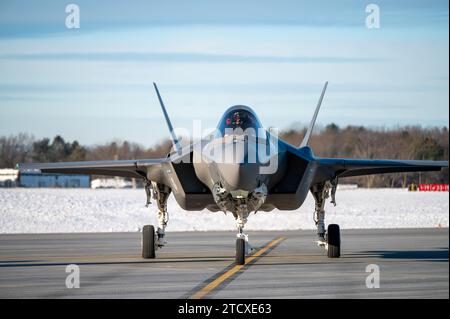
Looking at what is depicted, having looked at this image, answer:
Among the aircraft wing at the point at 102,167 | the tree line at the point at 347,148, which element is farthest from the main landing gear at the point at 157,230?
the tree line at the point at 347,148

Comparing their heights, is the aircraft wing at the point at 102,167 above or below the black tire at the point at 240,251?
above

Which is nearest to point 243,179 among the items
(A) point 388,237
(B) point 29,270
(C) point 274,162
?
(C) point 274,162

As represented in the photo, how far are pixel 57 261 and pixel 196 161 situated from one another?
11.0 feet

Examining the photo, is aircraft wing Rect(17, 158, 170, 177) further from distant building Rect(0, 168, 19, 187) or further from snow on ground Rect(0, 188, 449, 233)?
distant building Rect(0, 168, 19, 187)

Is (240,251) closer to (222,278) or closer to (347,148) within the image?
(222,278)

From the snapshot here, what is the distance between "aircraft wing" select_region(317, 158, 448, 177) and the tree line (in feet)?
74.7

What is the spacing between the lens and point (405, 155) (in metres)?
54.8

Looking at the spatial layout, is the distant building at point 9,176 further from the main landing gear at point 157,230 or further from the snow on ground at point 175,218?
the main landing gear at point 157,230

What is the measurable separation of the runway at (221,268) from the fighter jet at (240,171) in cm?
96

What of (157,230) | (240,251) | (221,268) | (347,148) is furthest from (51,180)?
(221,268)

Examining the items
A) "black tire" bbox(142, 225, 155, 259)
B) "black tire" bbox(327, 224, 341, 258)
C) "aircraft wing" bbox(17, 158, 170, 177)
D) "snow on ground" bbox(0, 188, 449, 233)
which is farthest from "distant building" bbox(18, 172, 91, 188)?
"black tire" bbox(327, 224, 341, 258)

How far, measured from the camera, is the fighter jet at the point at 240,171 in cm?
1365
